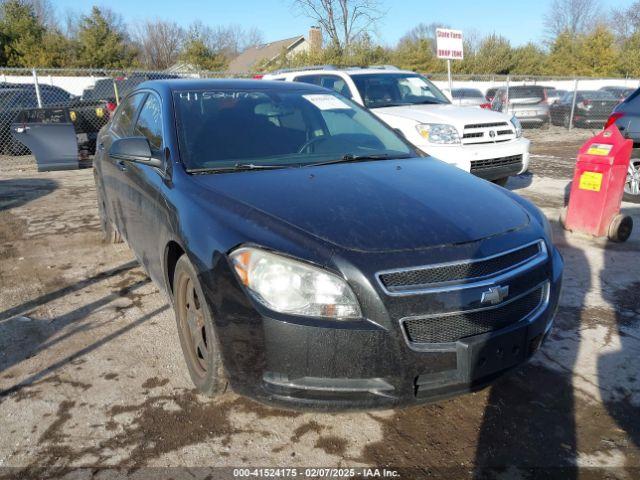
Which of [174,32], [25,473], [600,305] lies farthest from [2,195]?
[174,32]

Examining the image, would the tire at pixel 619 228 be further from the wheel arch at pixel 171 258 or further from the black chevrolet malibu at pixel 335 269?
the wheel arch at pixel 171 258

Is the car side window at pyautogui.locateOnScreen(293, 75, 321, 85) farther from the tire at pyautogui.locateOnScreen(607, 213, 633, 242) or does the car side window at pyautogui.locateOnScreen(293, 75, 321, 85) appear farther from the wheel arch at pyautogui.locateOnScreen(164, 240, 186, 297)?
the wheel arch at pyautogui.locateOnScreen(164, 240, 186, 297)

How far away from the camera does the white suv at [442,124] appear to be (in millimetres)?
6750

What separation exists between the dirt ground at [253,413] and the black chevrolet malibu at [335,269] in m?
0.33

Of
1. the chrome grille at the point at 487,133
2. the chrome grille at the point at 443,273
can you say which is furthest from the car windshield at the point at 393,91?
the chrome grille at the point at 443,273

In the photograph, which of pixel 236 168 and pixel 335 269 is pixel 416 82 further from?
pixel 335 269

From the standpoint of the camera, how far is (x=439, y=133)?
6820mm

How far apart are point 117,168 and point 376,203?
2.48 metres

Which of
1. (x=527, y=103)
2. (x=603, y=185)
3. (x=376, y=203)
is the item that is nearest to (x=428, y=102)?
(x=603, y=185)

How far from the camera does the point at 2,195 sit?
845cm

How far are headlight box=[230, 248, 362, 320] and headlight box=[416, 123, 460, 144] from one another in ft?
16.6

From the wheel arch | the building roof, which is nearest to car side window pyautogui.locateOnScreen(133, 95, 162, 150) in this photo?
the wheel arch

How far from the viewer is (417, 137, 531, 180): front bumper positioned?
21.7ft

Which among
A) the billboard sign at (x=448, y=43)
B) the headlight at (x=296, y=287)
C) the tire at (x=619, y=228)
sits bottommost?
the tire at (x=619, y=228)
